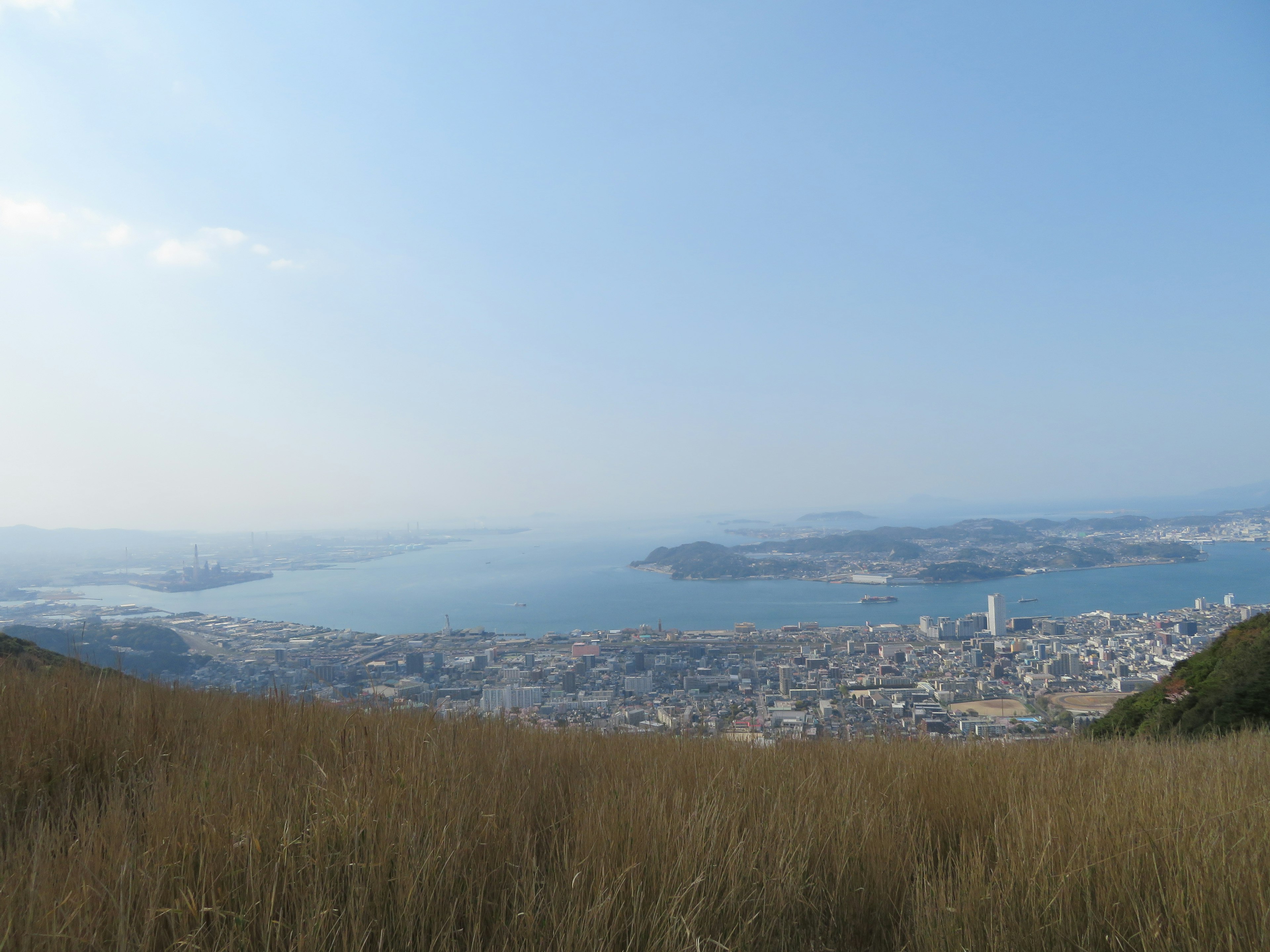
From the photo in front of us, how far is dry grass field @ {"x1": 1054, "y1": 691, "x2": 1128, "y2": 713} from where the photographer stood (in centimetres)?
1096

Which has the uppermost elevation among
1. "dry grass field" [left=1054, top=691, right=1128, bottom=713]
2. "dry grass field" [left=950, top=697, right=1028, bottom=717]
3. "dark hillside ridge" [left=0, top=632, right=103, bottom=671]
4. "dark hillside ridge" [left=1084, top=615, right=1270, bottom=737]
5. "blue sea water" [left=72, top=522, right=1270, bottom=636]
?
"dark hillside ridge" [left=0, top=632, right=103, bottom=671]

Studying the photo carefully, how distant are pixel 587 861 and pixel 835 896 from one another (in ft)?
3.02

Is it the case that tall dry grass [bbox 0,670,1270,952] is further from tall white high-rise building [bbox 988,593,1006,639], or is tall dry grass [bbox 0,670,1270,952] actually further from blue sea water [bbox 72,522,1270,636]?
tall white high-rise building [bbox 988,593,1006,639]

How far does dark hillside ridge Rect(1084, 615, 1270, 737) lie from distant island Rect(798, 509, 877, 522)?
10382 centimetres

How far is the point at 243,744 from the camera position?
293 cm

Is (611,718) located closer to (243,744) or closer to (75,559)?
(243,744)

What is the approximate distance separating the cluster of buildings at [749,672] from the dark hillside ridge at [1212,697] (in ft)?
2.93

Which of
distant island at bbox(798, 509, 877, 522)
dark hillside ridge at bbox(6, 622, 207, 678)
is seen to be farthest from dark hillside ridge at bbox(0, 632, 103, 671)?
distant island at bbox(798, 509, 877, 522)

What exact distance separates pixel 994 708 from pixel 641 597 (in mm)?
33782

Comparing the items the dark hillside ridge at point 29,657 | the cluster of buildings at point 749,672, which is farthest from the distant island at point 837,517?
the dark hillside ridge at point 29,657

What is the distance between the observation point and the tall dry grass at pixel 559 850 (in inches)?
61.4

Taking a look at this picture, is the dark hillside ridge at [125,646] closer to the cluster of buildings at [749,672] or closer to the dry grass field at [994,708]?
the cluster of buildings at [749,672]

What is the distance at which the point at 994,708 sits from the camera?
9133 mm

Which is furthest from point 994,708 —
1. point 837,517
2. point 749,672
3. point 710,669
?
point 837,517
